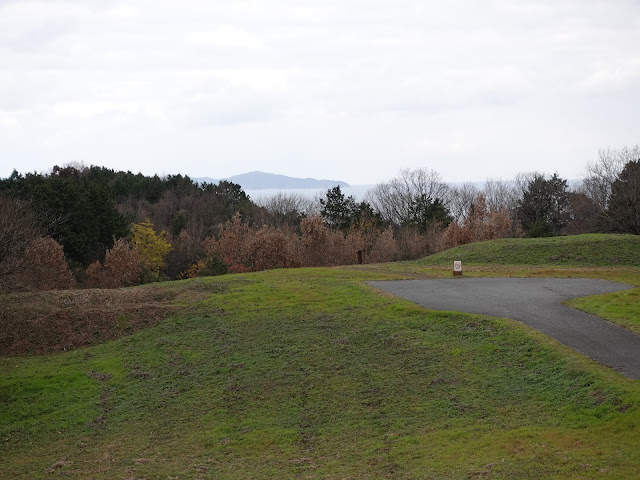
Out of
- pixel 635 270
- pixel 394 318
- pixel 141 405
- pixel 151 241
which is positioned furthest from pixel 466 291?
pixel 151 241

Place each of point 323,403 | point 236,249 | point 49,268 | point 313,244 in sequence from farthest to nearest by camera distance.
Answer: point 236,249 < point 313,244 < point 49,268 < point 323,403

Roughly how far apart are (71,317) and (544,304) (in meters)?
12.7

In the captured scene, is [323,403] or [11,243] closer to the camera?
[323,403]

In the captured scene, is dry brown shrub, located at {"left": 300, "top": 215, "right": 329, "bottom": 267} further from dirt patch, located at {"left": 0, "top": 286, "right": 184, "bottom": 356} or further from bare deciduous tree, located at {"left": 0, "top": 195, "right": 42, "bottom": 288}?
bare deciduous tree, located at {"left": 0, "top": 195, "right": 42, "bottom": 288}

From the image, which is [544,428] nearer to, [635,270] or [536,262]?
[635,270]

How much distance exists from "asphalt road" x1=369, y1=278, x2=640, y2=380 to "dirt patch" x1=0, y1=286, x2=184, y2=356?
7.27 metres

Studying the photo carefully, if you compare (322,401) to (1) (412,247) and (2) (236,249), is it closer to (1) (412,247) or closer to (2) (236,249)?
(2) (236,249)

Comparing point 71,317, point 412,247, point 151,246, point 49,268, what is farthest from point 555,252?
point 151,246

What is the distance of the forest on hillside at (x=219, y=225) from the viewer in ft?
110

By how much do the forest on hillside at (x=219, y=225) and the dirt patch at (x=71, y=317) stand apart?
97cm

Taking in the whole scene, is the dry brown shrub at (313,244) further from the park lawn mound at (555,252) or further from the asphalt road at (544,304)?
the asphalt road at (544,304)

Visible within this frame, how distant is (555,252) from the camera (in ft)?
92.9

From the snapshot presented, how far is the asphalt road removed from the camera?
40.2ft

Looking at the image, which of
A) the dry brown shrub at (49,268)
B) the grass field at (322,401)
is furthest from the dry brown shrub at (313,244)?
the grass field at (322,401)
